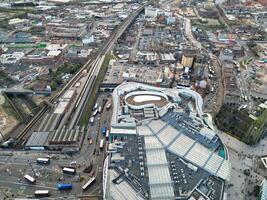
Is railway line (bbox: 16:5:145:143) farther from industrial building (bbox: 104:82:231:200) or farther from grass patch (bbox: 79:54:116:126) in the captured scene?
industrial building (bbox: 104:82:231:200)

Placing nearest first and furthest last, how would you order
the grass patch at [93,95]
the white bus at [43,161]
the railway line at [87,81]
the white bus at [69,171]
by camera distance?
the white bus at [69,171] → the white bus at [43,161] → the railway line at [87,81] → the grass patch at [93,95]

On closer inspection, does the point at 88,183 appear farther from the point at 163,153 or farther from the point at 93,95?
the point at 93,95

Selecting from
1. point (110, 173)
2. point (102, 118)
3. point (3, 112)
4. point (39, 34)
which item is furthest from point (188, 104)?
point (39, 34)

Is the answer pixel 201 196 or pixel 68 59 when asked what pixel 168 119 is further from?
pixel 68 59

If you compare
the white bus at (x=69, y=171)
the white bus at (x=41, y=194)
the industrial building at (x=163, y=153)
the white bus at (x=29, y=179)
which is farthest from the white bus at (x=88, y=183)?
the white bus at (x=29, y=179)

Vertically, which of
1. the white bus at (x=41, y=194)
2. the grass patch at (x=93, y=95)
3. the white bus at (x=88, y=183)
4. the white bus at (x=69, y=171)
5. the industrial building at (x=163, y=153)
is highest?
the industrial building at (x=163, y=153)

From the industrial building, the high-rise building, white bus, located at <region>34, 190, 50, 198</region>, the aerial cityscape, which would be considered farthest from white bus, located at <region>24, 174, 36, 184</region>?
the high-rise building

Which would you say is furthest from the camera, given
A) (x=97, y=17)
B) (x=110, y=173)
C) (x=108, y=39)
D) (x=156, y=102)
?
(x=97, y=17)

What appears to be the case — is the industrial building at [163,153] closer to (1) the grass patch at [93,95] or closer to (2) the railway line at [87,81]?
(1) the grass patch at [93,95]
